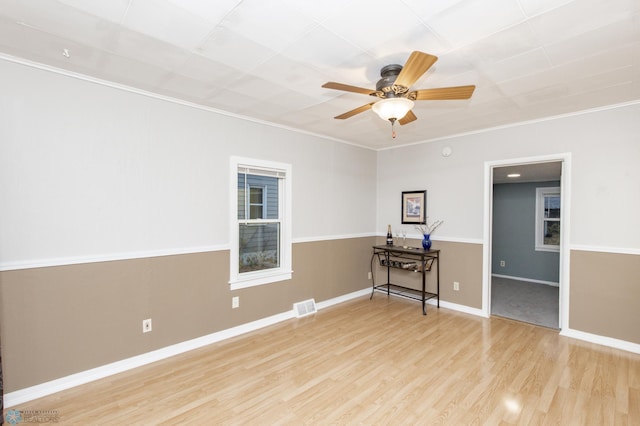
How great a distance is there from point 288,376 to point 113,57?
286cm

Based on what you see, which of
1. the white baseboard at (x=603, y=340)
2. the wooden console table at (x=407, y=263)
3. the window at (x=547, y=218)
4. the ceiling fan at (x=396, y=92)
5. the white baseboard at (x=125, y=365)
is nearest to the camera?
the ceiling fan at (x=396, y=92)

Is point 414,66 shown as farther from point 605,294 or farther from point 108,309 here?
point 605,294

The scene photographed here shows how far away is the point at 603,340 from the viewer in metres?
3.18

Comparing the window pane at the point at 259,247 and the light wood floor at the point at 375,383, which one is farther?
the window pane at the point at 259,247

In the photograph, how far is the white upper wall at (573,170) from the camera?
3.07m

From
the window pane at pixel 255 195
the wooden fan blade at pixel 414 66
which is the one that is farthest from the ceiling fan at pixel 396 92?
the window pane at pixel 255 195

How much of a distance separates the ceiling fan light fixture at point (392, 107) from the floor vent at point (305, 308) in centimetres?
279

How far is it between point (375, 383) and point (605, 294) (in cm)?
273

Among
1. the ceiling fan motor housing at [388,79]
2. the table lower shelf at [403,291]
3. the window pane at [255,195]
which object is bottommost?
the table lower shelf at [403,291]

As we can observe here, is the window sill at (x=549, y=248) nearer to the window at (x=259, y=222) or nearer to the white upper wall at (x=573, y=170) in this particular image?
the white upper wall at (x=573, y=170)

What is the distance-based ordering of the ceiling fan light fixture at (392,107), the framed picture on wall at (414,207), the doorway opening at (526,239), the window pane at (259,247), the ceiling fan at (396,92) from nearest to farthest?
the ceiling fan at (396,92), the ceiling fan light fixture at (392,107), the window pane at (259,247), the framed picture on wall at (414,207), the doorway opening at (526,239)

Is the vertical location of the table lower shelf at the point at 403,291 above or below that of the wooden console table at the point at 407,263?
below

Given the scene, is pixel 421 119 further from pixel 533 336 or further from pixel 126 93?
pixel 126 93

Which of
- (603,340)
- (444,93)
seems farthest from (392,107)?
(603,340)
